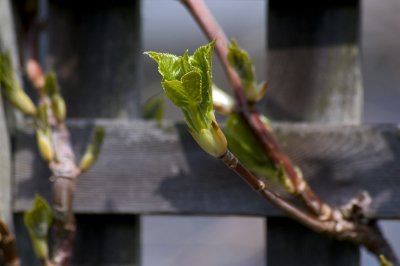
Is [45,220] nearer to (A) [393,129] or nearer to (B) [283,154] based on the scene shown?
(B) [283,154]

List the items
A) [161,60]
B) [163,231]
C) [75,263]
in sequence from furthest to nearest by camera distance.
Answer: [163,231]
[75,263]
[161,60]

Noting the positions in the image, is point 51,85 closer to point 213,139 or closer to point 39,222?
point 39,222

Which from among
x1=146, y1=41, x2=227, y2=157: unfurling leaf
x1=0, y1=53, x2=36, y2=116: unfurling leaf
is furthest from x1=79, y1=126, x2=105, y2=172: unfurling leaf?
x1=146, y1=41, x2=227, y2=157: unfurling leaf

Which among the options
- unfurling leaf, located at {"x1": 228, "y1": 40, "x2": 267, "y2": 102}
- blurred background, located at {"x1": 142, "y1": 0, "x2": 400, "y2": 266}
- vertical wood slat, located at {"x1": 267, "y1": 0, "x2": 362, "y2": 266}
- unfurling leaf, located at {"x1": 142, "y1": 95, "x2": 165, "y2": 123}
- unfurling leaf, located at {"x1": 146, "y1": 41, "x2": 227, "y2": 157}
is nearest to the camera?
unfurling leaf, located at {"x1": 146, "y1": 41, "x2": 227, "y2": 157}

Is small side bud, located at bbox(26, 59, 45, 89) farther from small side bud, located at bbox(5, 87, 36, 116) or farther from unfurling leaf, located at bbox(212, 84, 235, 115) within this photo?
unfurling leaf, located at bbox(212, 84, 235, 115)

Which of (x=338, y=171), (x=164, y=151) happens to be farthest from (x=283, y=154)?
(x=164, y=151)

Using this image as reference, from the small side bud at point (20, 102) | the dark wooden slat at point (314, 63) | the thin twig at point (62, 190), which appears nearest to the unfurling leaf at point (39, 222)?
the thin twig at point (62, 190)
